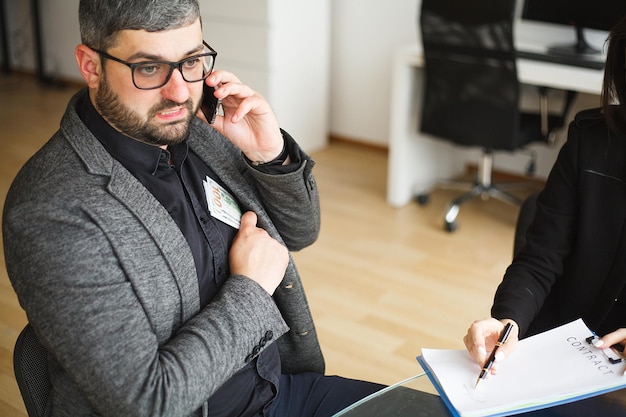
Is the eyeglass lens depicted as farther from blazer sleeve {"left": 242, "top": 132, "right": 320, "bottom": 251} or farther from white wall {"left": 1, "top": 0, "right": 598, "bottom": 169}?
white wall {"left": 1, "top": 0, "right": 598, "bottom": 169}

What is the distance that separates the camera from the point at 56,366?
4.51ft

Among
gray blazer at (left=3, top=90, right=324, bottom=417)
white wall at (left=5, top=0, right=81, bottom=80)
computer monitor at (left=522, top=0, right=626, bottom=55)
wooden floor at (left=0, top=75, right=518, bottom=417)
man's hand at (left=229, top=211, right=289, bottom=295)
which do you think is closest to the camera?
gray blazer at (left=3, top=90, right=324, bottom=417)

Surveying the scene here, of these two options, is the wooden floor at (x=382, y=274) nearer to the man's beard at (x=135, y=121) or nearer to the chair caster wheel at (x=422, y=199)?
the chair caster wheel at (x=422, y=199)

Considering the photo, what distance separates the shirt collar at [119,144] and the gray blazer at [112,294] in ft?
0.10

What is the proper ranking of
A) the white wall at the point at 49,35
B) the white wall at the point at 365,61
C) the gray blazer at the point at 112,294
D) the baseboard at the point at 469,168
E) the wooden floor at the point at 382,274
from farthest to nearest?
the white wall at the point at 49,35
the white wall at the point at 365,61
the baseboard at the point at 469,168
the wooden floor at the point at 382,274
the gray blazer at the point at 112,294

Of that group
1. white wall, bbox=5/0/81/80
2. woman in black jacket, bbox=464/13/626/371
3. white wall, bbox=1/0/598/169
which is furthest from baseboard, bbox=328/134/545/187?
woman in black jacket, bbox=464/13/626/371

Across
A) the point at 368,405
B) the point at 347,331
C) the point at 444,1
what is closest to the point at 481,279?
the point at 347,331

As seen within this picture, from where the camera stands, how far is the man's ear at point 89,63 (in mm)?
1345

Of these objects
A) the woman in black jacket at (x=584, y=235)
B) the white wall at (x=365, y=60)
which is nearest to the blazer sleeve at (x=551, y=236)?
the woman in black jacket at (x=584, y=235)

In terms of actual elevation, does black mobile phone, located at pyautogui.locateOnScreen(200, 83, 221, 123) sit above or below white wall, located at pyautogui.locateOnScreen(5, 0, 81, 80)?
above

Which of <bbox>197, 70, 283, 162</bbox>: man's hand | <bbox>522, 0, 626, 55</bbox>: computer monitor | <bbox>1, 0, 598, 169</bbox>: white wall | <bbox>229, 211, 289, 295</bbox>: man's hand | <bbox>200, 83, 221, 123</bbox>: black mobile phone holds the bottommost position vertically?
<bbox>1, 0, 598, 169</bbox>: white wall

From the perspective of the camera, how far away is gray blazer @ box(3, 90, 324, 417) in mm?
1180

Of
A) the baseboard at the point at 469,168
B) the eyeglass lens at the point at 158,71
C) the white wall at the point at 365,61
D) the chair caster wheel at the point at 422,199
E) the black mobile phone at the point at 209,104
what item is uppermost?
the eyeglass lens at the point at 158,71

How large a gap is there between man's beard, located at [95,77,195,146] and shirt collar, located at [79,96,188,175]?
0.01m
